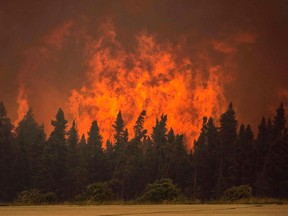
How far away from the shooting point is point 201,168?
113062mm

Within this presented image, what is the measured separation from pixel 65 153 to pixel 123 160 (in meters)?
→ 20.3

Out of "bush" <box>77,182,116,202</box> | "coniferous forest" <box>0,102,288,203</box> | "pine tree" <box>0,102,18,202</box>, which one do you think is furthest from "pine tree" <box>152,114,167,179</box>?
"bush" <box>77,182,116,202</box>

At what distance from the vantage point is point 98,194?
2703 centimetres

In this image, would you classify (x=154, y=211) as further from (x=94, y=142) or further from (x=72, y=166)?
(x=94, y=142)

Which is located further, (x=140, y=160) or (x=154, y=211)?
(x=140, y=160)


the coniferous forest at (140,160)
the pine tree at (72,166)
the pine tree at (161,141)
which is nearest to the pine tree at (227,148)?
the coniferous forest at (140,160)

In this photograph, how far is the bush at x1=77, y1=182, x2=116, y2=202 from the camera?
87.0ft

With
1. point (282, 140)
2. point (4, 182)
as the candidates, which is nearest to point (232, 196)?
point (4, 182)

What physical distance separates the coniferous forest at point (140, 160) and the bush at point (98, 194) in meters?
56.1

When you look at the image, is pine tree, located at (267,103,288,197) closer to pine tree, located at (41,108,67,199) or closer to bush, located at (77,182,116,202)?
pine tree, located at (41,108,67,199)

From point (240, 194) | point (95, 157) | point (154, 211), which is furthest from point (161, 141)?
point (154, 211)

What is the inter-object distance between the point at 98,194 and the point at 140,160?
298 ft

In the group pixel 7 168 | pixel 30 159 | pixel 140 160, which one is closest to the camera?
pixel 7 168

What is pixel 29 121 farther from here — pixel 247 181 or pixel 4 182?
pixel 247 181
